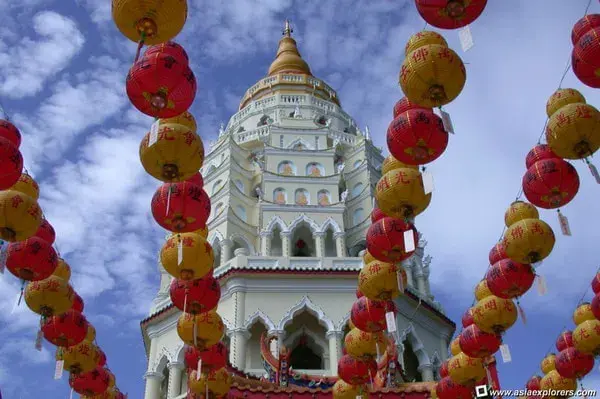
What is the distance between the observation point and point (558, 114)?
8.66 meters

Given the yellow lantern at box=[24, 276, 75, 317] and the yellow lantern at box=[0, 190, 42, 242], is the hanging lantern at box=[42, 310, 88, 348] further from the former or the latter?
the yellow lantern at box=[0, 190, 42, 242]

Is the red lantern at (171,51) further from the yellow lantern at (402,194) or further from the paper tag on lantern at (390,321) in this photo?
the paper tag on lantern at (390,321)

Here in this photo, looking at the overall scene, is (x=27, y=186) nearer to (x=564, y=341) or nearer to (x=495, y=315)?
(x=495, y=315)

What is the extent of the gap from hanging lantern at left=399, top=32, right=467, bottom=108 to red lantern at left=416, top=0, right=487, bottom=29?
1.66 feet

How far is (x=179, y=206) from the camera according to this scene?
948 cm

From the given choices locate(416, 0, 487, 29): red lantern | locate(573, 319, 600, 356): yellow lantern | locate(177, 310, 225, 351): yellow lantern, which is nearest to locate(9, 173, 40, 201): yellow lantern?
locate(177, 310, 225, 351): yellow lantern

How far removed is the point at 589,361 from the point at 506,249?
350cm

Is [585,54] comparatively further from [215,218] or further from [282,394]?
[215,218]

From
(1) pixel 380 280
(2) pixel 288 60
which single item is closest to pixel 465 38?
(1) pixel 380 280

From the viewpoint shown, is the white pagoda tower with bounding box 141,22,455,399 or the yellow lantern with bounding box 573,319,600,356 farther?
the white pagoda tower with bounding box 141,22,455,399

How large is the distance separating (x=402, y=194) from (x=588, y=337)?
4.79m

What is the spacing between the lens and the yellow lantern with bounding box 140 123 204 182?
8672 millimetres

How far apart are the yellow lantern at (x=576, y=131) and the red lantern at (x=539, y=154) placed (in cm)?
59

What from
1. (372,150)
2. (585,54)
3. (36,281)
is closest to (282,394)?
(36,281)
